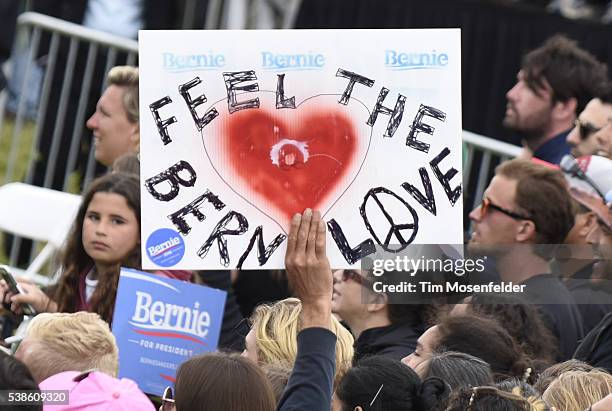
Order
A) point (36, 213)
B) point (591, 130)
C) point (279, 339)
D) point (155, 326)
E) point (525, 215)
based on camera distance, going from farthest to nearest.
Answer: point (36, 213) → point (591, 130) → point (525, 215) → point (155, 326) → point (279, 339)

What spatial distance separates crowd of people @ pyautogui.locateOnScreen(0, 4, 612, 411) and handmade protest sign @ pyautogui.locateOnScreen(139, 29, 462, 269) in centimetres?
21

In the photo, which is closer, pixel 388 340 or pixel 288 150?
pixel 288 150

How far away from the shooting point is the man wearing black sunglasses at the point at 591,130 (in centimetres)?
614

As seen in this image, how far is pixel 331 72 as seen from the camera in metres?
4.12

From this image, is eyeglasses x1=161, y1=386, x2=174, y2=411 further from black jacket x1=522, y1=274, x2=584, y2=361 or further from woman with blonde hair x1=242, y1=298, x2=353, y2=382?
black jacket x1=522, y1=274, x2=584, y2=361

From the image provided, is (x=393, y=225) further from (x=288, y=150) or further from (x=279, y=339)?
(x=279, y=339)

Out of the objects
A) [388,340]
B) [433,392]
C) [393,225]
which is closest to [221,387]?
[433,392]

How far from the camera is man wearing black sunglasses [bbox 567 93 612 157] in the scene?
6141 millimetres

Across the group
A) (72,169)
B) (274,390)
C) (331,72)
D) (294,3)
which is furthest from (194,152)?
(294,3)

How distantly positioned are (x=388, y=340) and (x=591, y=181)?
1.16 meters

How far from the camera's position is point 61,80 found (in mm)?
8430

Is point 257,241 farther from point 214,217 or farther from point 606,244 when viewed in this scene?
point 606,244

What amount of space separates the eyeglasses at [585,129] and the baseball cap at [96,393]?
306 cm

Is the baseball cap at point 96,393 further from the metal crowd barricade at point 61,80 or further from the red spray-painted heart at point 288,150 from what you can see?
the metal crowd barricade at point 61,80
